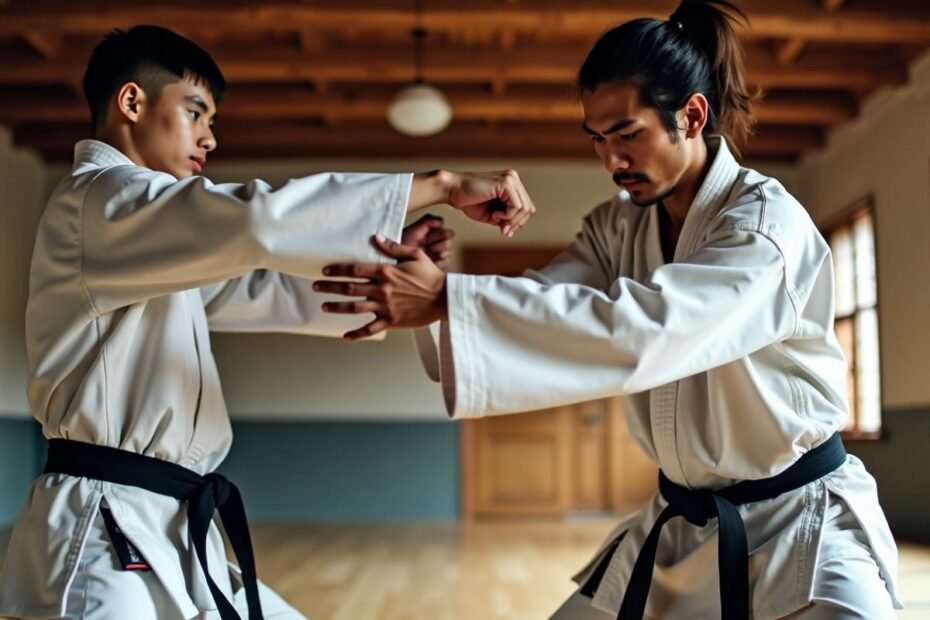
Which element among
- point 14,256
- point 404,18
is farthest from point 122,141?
point 14,256

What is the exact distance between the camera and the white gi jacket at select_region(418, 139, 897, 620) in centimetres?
144

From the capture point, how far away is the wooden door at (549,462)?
8.28 meters

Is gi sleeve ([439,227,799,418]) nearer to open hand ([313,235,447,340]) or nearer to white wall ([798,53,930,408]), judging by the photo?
open hand ([313,235,447,340])

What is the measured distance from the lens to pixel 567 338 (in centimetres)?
144

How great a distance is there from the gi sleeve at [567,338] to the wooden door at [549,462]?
6820mm

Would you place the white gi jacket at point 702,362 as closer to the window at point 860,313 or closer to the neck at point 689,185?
the neck at point 689,185

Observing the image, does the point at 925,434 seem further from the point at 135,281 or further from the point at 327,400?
the point at 135,281

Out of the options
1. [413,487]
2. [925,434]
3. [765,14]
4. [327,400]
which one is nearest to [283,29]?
[765,14]

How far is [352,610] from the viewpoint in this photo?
4.04 meters

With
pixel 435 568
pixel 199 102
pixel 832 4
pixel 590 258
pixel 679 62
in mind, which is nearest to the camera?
pixel 679 62

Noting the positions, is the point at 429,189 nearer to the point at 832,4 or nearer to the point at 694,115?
the point at 694,115

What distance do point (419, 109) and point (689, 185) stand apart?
4108mm

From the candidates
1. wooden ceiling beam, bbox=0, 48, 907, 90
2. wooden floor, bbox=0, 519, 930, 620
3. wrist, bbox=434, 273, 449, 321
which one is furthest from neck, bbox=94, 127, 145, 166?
wooden ceiling beam, bbox=0, 48, 907, 90

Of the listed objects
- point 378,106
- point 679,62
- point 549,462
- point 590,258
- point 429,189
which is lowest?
point 549,462
